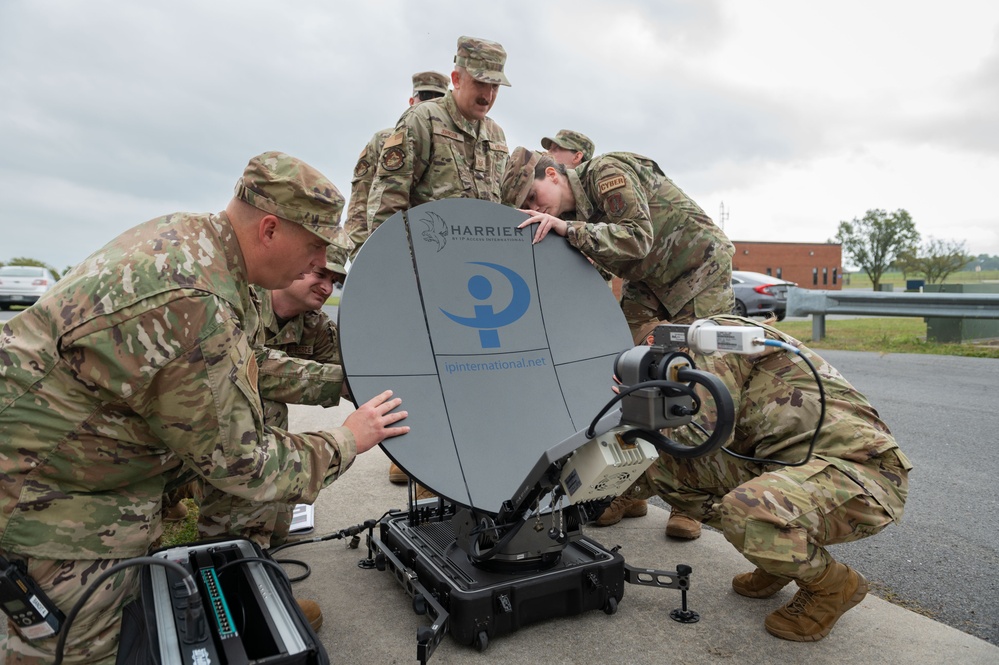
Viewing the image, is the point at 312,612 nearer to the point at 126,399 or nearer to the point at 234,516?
the point at 234,516

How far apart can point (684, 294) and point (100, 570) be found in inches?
117

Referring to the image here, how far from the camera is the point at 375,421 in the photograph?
2.22 meters

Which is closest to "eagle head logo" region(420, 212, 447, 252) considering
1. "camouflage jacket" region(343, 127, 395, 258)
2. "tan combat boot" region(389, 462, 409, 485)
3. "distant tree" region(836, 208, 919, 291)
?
"tan combat boot" region(389, 462, 409, 485)

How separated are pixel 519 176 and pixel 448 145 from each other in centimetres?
94

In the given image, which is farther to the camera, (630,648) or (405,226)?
(405,226)

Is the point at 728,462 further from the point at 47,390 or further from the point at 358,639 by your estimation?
the point at 47,390

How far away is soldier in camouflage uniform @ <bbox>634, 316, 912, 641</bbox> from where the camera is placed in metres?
2.18

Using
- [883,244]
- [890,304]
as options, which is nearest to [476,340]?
[890,304]

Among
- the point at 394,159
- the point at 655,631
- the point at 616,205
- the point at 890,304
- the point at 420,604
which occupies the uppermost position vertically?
the point at 394,159

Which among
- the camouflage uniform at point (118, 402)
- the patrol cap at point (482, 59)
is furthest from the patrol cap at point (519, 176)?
the camouflage uniform at point (118, 402)

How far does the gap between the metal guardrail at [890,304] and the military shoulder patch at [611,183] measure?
7.03 metres

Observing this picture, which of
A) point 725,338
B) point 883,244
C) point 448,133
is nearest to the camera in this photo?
point 725,338

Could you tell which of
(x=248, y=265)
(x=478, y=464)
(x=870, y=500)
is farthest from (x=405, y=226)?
(x=870, y=500)

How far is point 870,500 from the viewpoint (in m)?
2.26
